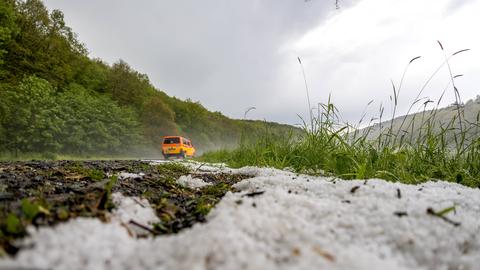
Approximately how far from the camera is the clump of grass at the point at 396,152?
3012 mm

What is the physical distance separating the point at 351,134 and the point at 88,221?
3.85m

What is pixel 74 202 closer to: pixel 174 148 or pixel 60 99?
pixel 174 148

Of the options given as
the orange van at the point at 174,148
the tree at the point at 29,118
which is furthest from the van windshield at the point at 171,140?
the tree at the point at 29,118

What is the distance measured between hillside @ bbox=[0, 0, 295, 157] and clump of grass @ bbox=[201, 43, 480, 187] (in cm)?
125

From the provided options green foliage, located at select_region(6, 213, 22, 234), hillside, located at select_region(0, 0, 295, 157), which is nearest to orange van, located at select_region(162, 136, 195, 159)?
hillside, located at select_region(0, 0, 295, 157)

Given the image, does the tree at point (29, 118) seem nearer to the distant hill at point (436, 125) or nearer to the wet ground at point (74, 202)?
the wet ground at point (74, 202)

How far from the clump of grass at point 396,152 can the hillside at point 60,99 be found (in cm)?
125

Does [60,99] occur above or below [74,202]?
above

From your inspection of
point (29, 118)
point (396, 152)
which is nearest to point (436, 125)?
point (396, 152)

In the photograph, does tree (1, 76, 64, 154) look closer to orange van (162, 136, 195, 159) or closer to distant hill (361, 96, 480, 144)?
orange van (162, 136, 195, 159)

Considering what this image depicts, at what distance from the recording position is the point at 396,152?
11.6ft

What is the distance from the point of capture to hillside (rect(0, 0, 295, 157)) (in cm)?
1620

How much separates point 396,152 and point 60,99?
22718mm

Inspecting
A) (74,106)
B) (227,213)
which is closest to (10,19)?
(74,106)
